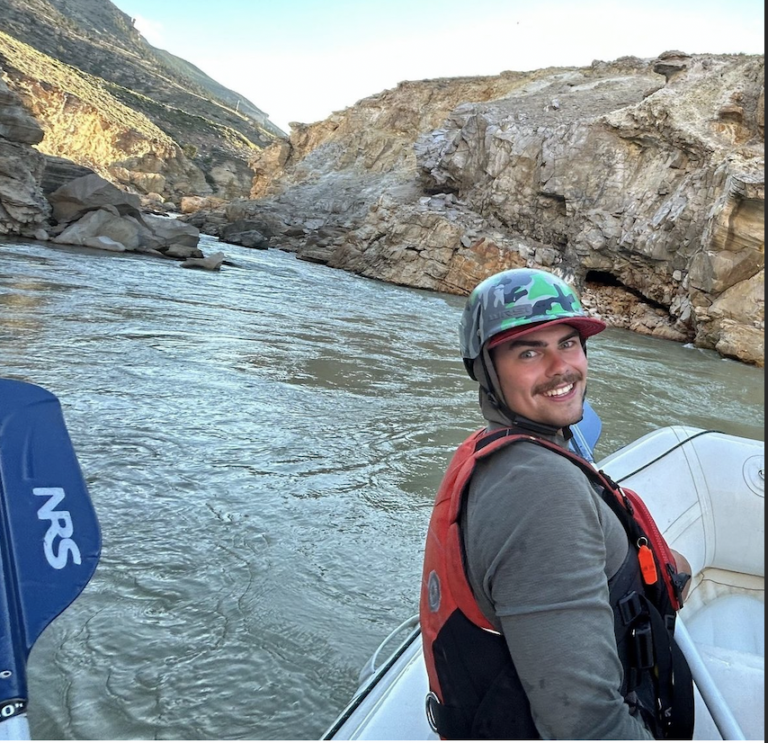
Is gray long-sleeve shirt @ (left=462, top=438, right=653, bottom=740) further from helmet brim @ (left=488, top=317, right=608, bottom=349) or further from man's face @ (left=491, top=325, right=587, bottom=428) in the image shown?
helmet brim @ (left=488, top=317, right=608, bottom=349)

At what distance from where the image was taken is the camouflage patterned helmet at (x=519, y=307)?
4.02 ft

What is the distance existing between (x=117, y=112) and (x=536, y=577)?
233 ft

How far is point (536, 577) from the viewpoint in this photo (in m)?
0.93

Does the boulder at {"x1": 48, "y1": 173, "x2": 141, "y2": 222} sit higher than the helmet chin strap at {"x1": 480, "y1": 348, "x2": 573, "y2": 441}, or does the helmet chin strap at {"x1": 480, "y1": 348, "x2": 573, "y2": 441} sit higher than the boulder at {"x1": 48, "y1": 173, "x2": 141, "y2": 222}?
the boulder at {"x1": 48, "y1": 173, "x2": 141, "y2": 222}

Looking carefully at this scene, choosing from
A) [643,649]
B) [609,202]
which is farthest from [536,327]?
[609,202]

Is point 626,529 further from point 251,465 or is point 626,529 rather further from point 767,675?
point 251,465

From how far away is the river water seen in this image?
210 cm

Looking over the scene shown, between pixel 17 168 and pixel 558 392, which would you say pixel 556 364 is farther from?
pixel 17 168

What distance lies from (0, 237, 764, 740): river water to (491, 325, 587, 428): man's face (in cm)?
142

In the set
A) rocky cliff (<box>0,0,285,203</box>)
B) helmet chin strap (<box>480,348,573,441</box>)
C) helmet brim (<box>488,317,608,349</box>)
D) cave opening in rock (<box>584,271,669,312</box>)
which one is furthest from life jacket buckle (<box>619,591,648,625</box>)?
rocky cliff (<box>0,0,285,203</box>)

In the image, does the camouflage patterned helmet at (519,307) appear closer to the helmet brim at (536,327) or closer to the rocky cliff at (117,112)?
the helmet brim at (536,327)

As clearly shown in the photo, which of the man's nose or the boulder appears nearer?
the man's nose

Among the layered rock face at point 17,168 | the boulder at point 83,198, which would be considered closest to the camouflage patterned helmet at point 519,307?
the layered rock face at point 17,168

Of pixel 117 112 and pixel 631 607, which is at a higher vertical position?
pixel 117 112
